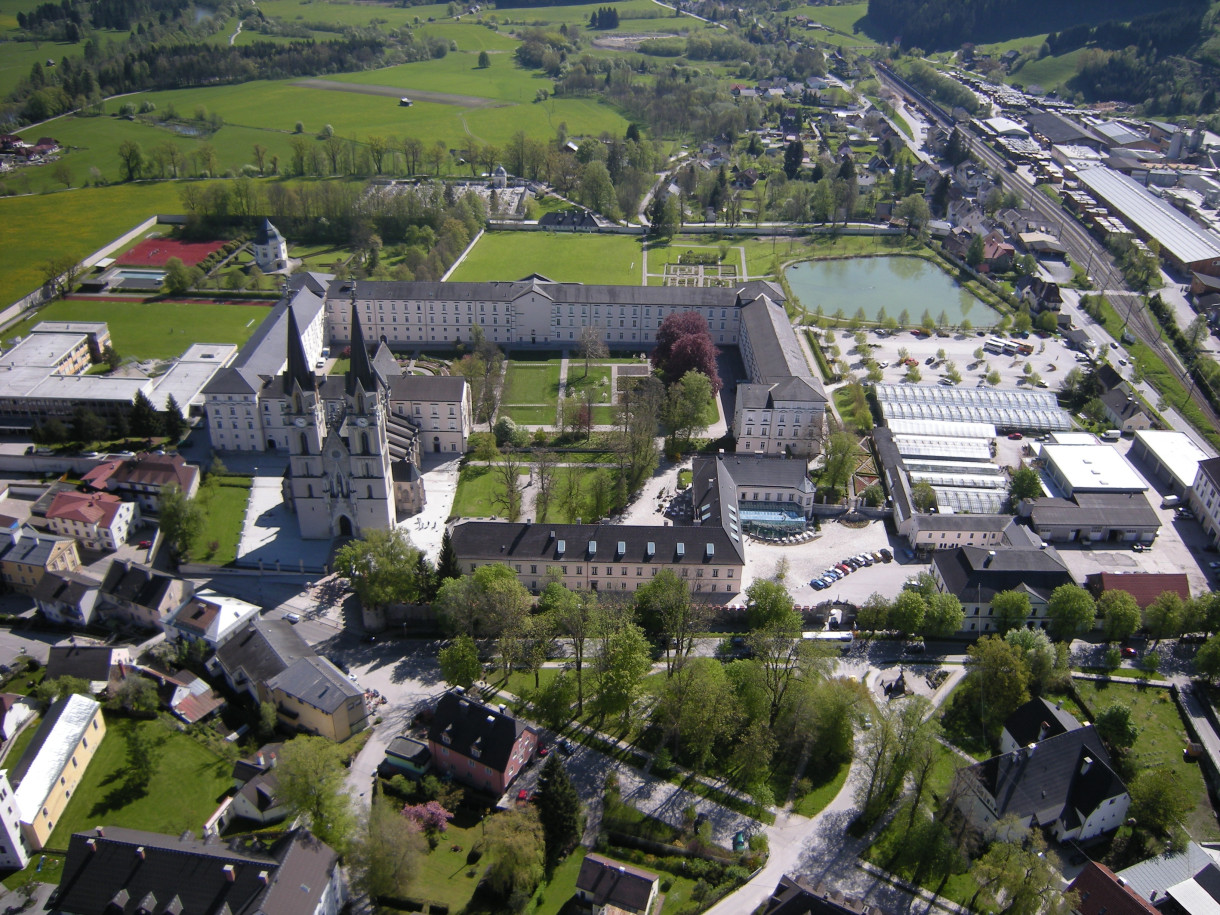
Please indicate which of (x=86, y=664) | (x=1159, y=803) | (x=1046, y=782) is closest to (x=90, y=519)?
(x=86, y=664)

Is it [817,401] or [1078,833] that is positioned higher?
[817,401]

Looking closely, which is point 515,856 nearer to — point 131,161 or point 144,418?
point 144,418

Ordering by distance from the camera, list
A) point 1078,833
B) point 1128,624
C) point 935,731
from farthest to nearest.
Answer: point 1128,624, point 935,731, point 1078,833

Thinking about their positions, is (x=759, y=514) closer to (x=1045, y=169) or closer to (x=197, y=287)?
(x=197, y=287)

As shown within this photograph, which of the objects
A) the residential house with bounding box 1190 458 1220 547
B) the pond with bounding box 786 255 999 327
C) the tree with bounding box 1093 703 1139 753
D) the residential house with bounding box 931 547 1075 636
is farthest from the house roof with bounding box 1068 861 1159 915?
the pond with bounding box 786 255 999 327

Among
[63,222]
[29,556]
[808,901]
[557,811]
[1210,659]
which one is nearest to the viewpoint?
[808,901]

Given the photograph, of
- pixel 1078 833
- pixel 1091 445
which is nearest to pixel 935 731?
pixel 1078 833
